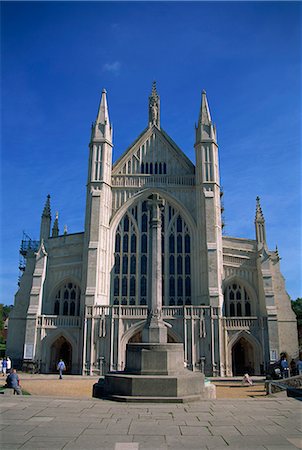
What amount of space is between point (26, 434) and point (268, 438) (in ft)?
15.4

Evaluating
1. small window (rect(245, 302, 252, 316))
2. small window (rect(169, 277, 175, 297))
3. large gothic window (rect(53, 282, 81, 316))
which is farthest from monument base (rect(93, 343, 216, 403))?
large gothic window (rect(53, 282, 81, 316))

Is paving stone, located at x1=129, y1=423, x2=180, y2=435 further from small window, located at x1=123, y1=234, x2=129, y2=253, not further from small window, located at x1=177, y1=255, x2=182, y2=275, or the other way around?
small window, located at x1=123, y1=234, x2=129, y2=253

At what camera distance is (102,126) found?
121 ft

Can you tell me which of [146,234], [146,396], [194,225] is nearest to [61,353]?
[146,234]

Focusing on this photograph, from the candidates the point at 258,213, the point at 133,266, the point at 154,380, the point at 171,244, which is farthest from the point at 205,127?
the point at 154,380

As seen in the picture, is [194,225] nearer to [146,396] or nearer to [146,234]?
[146,234]

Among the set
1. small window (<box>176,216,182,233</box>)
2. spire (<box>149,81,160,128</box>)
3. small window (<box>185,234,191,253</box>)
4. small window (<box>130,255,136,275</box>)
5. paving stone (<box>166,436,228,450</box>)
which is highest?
spire (<box>149,81,160,128</box>)

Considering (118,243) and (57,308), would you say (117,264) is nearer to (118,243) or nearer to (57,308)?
(118,243)

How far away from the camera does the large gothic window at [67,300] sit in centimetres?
3506

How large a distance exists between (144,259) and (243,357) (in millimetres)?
11900

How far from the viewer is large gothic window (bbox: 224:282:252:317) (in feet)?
113

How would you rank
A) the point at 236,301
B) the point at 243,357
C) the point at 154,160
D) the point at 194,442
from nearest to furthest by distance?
the point at 194,442 < the point at 243,357 < the point at 236,301 < the point at 154,160

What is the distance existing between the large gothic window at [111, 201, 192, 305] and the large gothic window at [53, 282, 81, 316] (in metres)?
3.92

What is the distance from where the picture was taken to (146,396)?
11.8 meters
